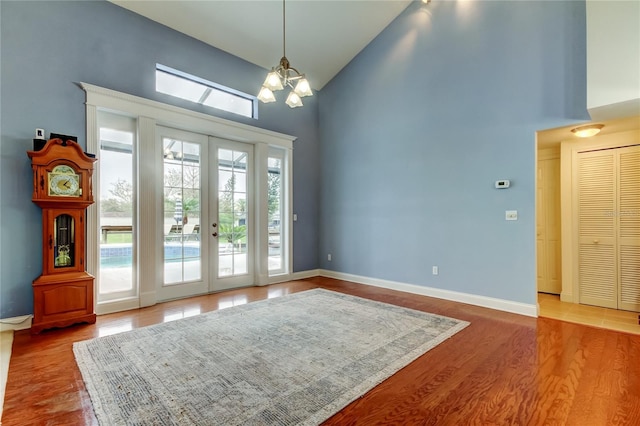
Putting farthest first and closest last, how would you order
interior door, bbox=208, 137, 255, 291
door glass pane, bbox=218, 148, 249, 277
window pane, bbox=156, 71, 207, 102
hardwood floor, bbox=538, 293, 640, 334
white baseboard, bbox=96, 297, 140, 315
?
door glass pane, bbox=218, 148, 249, 277 < interior door, bbox=208, 137, 255, 291 < window pane, bbox=156, 71, 207, 102 < white baseboard, bbox=96, 297, 140, 315 < hardwood floor, bbox=538, 293, 640, 334

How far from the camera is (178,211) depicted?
4500 millimetres

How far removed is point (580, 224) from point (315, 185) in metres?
4.31

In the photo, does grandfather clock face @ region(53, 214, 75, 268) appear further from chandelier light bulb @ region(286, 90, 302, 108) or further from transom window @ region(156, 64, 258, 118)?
chandelier light bulb @ region(286, 90, 302, 108)

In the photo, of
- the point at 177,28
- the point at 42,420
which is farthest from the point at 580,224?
the point at 177,28

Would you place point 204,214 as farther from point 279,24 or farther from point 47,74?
point 279,24

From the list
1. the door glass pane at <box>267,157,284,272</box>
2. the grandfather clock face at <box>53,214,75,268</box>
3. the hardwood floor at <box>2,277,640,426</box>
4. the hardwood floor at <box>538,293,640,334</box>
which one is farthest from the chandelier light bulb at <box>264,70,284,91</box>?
the hardwood floor at <box>538,293,640,334</box>

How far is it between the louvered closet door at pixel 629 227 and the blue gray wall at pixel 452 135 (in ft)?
3.93

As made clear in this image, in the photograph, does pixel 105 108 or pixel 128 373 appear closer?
pixel 128 373

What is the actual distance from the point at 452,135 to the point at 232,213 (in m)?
3.64

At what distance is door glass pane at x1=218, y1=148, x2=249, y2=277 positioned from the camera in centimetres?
500

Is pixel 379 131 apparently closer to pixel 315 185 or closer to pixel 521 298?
pixel 315 185

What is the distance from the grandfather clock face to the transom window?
2094 mm

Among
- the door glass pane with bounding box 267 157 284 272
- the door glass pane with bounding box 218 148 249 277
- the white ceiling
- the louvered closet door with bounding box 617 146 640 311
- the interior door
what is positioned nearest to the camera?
the louvered closet door with bounding box 617 146 640 311

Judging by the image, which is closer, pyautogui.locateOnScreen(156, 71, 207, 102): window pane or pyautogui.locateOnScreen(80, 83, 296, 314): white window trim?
pyautogui.locateOnScreen(80, 83, 296, 314): white window trim
